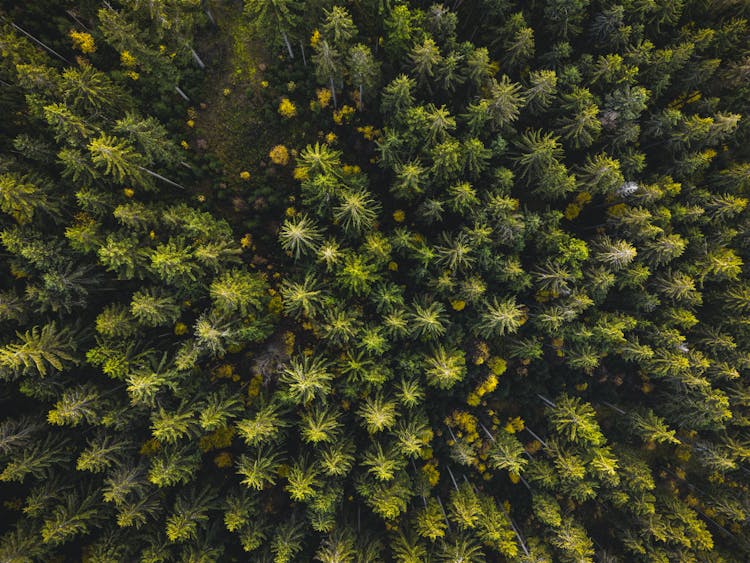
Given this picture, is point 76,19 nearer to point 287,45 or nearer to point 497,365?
point 287,45

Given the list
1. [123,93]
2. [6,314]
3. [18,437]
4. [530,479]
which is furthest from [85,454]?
[530,479]

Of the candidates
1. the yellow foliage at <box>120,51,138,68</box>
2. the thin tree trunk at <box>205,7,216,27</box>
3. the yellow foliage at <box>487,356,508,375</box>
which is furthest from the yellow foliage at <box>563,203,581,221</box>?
the yellow foliage at <box>120,51,138,68</box>

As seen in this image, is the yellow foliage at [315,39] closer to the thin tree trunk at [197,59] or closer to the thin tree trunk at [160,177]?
the thin tree trunk at [197,59]

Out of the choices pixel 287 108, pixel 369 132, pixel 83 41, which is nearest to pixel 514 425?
pixel 369 132

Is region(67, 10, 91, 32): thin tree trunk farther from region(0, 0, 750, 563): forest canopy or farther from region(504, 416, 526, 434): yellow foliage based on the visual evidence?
region(504, 416, 526, 434): yellow foliage

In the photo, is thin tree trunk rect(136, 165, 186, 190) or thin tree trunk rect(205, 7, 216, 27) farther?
thin tree trunk rect(205, 7, 216, 27)

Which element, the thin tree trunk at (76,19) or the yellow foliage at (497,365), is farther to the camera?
the yellow foliage at (497,365)

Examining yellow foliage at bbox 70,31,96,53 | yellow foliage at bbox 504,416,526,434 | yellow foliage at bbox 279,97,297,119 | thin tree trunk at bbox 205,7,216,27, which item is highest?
thin tree trunk at bbox 205,7,216,27

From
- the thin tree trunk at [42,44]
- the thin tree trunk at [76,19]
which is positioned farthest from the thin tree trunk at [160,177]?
the thin tree trunk at [76,19]

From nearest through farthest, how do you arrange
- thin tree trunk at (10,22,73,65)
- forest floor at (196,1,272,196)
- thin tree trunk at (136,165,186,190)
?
thin tree trunk at (10,22,73,65), thin tree trunk at (136,165,186,190), forest floor at (196,1,272,196)
